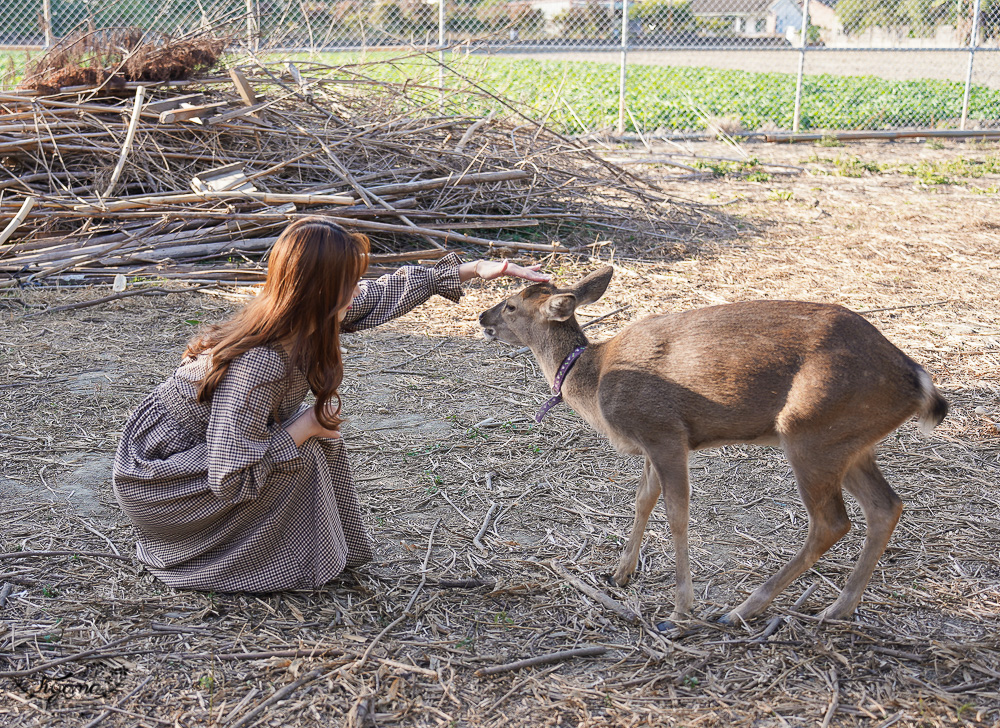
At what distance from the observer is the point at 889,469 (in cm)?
486

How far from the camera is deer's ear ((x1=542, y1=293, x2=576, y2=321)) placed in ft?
13.5

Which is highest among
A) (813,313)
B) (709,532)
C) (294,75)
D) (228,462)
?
(294,75)

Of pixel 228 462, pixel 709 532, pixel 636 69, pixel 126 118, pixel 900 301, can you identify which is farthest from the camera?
pixel 636 69

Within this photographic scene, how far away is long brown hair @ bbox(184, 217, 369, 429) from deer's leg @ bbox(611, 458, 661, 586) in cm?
134

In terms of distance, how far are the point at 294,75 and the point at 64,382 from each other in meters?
4.71

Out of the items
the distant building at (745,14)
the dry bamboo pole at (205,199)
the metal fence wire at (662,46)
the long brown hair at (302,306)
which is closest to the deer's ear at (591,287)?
the long brown hair at (302,306)

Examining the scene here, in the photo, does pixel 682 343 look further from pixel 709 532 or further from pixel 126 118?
pixel 126 118

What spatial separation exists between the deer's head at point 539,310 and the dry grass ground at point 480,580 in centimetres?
79

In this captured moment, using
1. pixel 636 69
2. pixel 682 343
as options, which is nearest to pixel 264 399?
pixel 682 343

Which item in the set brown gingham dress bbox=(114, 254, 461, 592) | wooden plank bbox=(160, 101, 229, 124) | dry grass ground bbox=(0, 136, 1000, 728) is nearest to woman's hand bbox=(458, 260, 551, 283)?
brown gingham dress bbox=(114, 254, 461, 592)

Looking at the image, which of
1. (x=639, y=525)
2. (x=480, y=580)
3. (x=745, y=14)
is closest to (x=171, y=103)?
(x=480, y=580)

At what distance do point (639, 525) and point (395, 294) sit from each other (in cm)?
140

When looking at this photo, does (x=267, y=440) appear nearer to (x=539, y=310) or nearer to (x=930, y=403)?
(x=539, y=310)

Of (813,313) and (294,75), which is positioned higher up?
(294,75)
